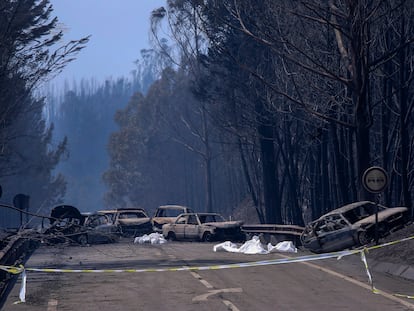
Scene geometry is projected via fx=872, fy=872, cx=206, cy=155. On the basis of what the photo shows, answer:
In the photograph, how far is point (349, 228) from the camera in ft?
83.2

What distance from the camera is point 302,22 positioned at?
1307 inches

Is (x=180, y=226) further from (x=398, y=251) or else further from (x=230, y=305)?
(x=230, y=305)

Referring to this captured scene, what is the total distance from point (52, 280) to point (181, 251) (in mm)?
10310

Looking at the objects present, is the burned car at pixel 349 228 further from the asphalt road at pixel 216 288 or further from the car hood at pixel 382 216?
the asphalt road at pixel 216 288

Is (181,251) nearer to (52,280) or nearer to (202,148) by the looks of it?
(52,280)

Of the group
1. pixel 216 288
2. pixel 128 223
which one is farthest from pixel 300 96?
pixel 128 223

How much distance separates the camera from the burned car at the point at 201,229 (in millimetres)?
37312

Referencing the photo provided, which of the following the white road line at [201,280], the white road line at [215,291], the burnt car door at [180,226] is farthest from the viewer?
the burnt car door at [180,226]

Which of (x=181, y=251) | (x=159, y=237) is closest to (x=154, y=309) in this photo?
(x=181, y=251)

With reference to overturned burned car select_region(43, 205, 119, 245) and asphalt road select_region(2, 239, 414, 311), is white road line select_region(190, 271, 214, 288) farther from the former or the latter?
overturned burned car select_region(43, 205, 119, 245)

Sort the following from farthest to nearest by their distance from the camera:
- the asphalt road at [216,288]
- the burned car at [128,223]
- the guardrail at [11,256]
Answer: the burned car at [128,223], the guardrail at [11,256], the asphalt road at [216,288]

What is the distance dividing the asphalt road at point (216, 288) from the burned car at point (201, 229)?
36.8 feet

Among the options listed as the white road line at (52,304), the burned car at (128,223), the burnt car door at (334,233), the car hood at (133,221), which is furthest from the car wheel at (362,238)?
the car hood at (133,221)

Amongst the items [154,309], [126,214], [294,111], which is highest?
[294,111]
